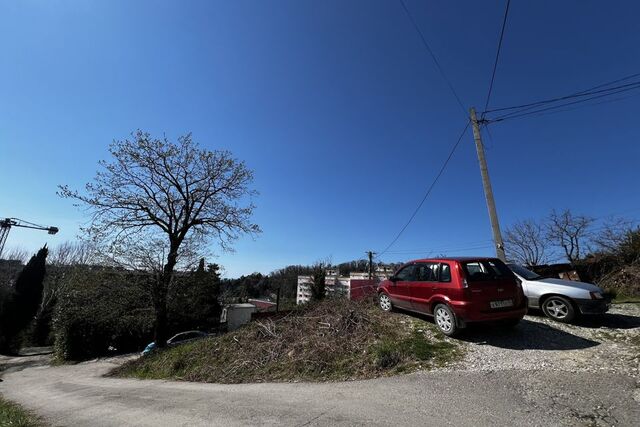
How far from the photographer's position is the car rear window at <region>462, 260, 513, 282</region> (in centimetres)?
693

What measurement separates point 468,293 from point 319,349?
3.36 m

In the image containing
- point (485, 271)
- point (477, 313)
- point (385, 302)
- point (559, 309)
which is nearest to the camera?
point (477, 313)

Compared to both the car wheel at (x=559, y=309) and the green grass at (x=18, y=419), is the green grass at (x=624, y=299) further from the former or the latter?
the green grass at (x=18, y=419)

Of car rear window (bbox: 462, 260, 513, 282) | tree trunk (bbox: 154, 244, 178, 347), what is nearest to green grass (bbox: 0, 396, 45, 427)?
tree trunk (bbox: 154, 244, 178, 347)

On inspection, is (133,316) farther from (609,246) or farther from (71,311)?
(609,246)

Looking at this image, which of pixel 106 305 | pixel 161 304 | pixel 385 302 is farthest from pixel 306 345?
pixel 106 305

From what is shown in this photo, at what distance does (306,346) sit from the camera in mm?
7605

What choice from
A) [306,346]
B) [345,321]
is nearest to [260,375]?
[306,346]

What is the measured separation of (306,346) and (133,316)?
1092 centimetres

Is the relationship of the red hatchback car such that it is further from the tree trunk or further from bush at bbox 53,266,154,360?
bush at bbox 53,266,154,360

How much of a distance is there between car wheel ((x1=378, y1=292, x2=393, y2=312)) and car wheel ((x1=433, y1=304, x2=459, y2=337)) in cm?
196

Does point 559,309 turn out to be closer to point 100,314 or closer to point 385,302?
point 385,302

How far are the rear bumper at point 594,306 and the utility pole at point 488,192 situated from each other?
11.8ft

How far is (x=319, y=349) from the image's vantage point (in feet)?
23.7
